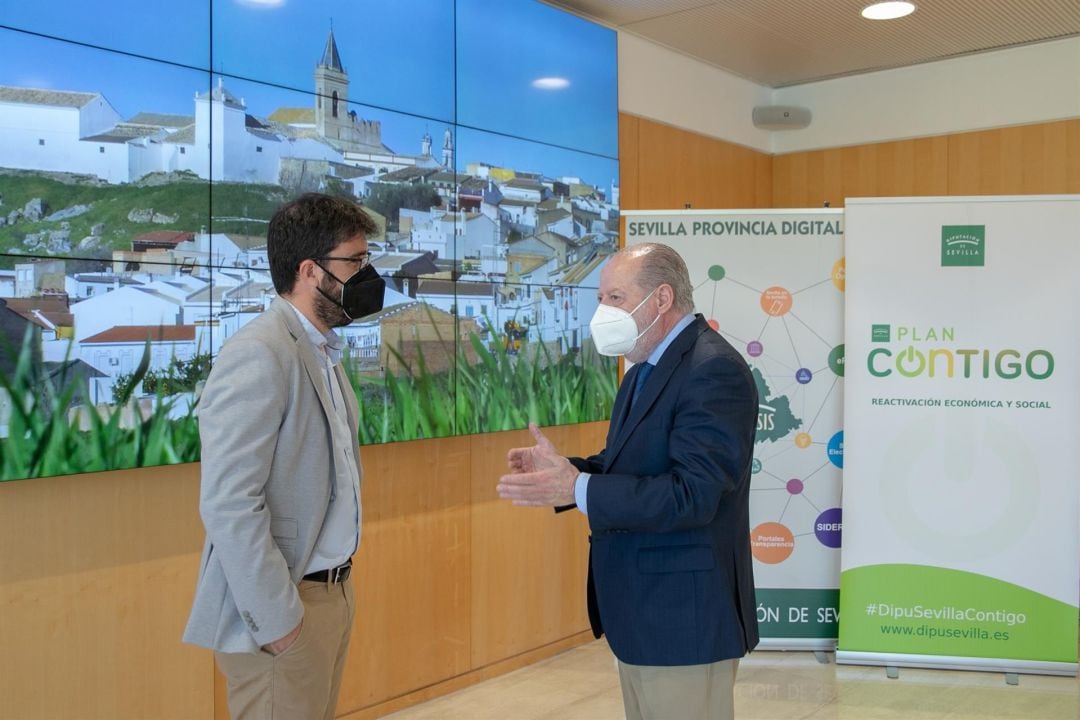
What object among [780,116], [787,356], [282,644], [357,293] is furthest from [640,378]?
[780,116]

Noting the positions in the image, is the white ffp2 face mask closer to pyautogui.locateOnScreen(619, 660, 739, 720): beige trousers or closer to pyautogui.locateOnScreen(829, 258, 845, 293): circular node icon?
pyautogui.locateOnScreen(619, 660, 739, 720): beige trousers

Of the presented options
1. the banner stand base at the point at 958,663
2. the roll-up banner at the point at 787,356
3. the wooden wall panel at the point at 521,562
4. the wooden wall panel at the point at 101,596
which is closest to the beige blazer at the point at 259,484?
the wooden wall panel at the point at 101,596

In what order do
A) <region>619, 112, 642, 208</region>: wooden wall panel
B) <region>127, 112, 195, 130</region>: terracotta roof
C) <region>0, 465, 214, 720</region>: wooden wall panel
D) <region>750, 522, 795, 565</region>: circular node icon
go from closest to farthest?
<region>0, 465, 214, 720</region>: wooden wall panel, <region>127, 112, 195, 130</region>: terracotta roof, <region>750, 522, 795, 565</region>: circular node icon, <region>619, 112, 642, 208</region>: wooden wall panel

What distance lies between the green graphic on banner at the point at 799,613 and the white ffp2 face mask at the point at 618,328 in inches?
103

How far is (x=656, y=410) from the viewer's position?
84.3 inches

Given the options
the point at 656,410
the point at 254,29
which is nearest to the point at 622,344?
the point at 656,410

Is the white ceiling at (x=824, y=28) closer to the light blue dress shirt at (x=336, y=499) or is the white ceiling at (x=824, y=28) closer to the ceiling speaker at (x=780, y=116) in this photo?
the ceiling speaker at (x=780, y=116)

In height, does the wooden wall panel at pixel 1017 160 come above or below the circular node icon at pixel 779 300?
above

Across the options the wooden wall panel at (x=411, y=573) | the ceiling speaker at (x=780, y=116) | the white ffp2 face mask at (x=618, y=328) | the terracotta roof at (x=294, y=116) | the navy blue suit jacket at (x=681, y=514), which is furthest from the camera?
the ceiling speaker at (x=780, y=116)

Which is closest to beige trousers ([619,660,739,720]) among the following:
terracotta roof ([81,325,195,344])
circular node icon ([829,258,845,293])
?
terracotta roof ([81,325,195,344])

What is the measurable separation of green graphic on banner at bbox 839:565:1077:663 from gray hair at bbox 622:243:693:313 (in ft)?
8.45

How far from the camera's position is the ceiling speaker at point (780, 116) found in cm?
624

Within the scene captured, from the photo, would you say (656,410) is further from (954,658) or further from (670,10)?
(670,10)

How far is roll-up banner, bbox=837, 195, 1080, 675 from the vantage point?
4.19 m
